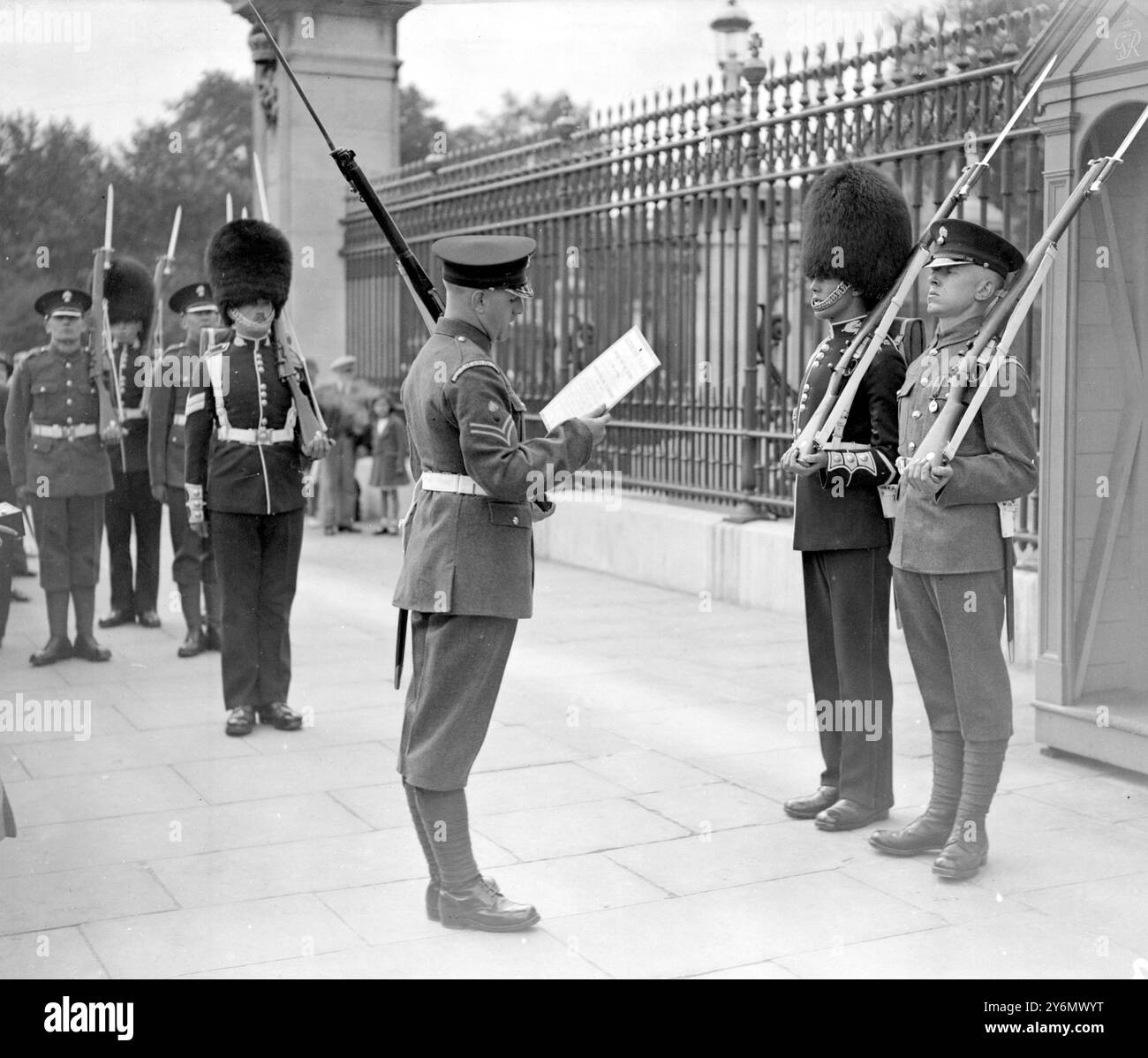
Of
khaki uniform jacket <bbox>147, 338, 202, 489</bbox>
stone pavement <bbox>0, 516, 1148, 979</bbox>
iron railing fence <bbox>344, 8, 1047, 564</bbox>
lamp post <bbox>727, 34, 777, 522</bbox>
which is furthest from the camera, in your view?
lamp post <bbox>727, 34, 777, 522</bbox>

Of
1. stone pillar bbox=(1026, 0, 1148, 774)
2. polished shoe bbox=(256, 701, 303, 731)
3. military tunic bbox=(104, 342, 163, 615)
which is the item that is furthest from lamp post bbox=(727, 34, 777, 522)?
polished shoe bbox=(256, 701, 303, 731)

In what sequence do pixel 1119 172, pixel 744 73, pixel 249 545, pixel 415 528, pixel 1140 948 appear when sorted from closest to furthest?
pixel 1140 948, pixel 415 528, pixel 1119 172, pixel 249 545, pixel 744 73

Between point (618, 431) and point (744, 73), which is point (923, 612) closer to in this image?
point (744, 73)

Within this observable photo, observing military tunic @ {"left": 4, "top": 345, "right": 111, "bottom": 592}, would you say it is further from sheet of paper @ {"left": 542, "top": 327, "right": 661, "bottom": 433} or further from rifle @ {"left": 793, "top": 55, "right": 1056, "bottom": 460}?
sheet of paper @ {"left": 542, "top": 327, "right": 661, "bottom": 433}

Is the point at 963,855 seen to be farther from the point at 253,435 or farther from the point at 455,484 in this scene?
the point at 253,435

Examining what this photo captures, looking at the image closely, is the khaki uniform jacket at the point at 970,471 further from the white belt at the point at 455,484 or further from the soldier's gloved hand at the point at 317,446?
the soldier's gloved hand at the point at 317,446

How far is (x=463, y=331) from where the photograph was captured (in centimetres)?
402

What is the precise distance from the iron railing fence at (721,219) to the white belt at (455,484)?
11.9ft

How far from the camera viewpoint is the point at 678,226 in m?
10.1

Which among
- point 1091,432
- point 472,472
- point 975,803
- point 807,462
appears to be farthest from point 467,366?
point 1091,432

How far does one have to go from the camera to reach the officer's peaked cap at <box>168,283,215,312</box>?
8219 mm
